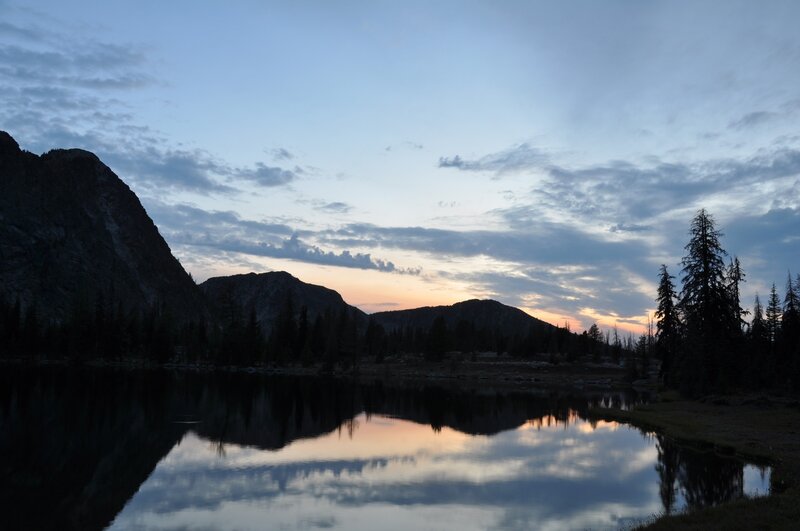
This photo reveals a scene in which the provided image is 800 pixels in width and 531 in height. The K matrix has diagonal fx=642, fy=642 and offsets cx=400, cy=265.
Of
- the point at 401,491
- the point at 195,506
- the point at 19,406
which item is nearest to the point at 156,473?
the point at 195,506

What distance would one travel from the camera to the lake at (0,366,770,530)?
20531 millimetres

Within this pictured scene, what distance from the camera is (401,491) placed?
24.6 meters

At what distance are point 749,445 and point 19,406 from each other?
47.6m

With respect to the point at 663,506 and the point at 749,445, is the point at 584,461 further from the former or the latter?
the point at 663,506

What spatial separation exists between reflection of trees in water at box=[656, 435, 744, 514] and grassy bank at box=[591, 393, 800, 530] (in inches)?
53.7

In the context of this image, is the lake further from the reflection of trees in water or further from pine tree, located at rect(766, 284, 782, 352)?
pine tree, located at rect(766, 284, 782, 352)

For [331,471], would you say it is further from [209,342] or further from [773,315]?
[209,342]

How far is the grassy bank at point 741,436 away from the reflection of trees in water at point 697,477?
4.47 ft

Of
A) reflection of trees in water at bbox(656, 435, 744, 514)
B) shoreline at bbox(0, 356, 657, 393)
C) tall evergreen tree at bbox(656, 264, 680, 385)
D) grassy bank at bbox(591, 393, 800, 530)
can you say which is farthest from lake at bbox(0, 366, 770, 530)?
shoreline at bbox(0, 356, 657, 393)

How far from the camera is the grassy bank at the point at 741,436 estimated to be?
16266 millimetres

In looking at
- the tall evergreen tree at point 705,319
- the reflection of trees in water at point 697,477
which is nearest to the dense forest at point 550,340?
the tall evergreen tree at point 705,319

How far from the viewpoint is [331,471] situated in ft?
92.8

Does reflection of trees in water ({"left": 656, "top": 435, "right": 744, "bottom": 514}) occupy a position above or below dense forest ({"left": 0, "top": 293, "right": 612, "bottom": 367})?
below

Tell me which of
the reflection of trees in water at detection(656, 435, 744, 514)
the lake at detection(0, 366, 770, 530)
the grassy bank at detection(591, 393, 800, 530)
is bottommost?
the lake at detection(0, 366, 770, 530)
